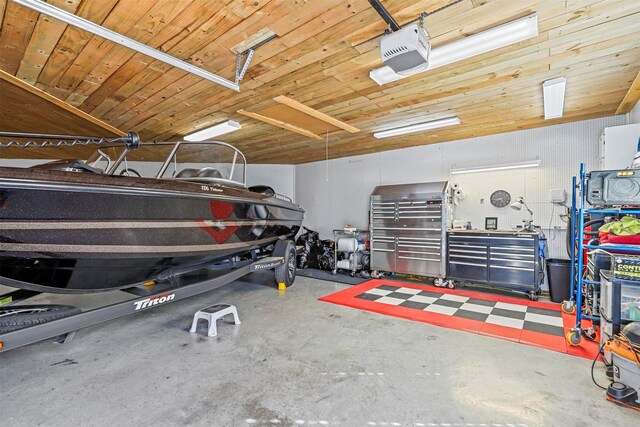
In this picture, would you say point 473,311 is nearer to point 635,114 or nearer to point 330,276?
point 330,276

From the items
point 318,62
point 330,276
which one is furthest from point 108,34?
point 330,276

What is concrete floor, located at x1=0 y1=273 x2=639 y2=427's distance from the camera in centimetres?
174

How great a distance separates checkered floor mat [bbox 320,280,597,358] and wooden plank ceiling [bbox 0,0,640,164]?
256 centimetres

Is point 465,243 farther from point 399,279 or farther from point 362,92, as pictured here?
point 362,92

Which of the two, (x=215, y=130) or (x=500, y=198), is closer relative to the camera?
(x=215, y=130)

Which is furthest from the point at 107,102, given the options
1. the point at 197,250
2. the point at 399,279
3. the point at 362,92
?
the point at 399,279

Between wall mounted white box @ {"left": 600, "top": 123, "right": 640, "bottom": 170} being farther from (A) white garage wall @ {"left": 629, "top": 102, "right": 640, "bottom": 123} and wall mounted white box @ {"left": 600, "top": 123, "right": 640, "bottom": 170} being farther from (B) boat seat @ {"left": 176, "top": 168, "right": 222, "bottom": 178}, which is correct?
(B) boat seat @ {"left": 176, "top": 168, "right": 222, "bottom": 178}

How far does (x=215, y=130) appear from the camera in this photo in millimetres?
4875

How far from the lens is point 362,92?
3.39 m

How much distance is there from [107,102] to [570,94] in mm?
5544

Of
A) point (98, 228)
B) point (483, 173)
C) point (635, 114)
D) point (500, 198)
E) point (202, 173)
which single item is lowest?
point (98, 228)

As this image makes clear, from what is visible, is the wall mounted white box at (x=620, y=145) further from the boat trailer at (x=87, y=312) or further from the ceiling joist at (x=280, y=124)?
the boat trailer at (x=87, y=312)

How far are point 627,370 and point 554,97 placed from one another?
2.88 metres

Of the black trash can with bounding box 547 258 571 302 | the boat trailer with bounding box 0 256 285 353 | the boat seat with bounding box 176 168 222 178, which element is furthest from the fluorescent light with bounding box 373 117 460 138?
the boat trailer with bounding box 0 256 285 353
